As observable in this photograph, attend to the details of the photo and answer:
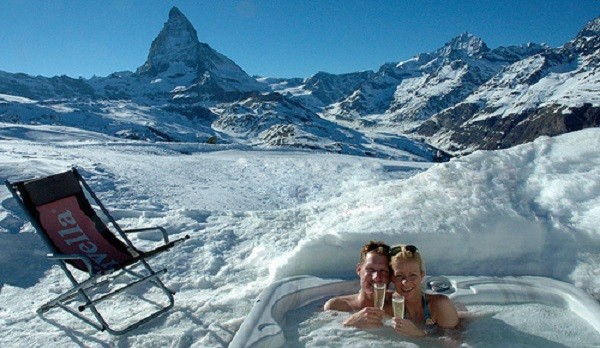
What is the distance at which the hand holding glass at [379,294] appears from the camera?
3.46m

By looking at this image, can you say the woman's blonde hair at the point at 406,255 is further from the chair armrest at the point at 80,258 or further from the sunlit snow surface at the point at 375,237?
the chair armrest at the point at 80,258

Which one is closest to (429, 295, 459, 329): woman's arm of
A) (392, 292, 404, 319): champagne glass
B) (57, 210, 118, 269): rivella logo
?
(392, 292, 404, 319): champagne glass

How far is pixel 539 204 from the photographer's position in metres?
5.05

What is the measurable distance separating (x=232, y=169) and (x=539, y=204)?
40.4ft

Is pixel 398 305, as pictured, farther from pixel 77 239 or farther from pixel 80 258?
pixel 77 239

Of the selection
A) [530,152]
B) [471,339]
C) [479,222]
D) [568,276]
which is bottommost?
[471,339]

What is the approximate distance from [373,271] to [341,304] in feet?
1.60

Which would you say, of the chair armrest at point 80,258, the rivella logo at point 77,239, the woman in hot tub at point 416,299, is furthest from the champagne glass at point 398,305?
the rivella logo at point 77,239

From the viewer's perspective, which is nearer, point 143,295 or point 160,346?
point 160,346

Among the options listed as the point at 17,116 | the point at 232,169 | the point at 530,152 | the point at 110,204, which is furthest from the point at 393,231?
the point at 17,116

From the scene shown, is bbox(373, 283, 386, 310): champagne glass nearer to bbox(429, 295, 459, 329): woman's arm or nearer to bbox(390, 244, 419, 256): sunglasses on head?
bbox(390, 244, 419, 256): sunglasses on head

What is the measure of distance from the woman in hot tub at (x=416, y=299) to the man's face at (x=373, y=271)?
0.30ft

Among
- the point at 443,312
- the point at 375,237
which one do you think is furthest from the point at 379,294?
the point at 375,237

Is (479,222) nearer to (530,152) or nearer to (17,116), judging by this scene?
(530,152)
